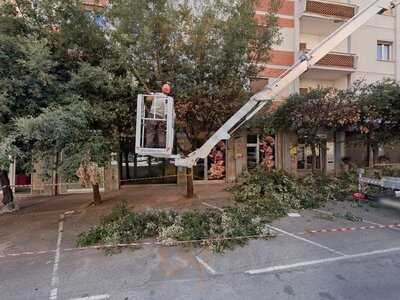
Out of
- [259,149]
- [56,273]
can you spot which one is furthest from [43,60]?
[259,149]

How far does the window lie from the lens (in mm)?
16734

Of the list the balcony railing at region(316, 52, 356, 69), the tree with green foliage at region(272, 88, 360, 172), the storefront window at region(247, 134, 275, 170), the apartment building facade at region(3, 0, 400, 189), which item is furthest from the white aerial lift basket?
the balcony railing at region(316, 52, 356, 69)

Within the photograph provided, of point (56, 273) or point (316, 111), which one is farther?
point (316, 111)

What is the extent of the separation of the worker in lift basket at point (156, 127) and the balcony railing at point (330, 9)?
13.4 metres

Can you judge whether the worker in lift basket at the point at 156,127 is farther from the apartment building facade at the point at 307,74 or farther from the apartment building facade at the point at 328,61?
the apartment building facade at the point at 328,61

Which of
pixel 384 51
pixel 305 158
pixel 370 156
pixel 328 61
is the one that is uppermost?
pixel 384 51

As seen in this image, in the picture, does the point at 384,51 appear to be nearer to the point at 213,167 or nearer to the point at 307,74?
the point at 307,74

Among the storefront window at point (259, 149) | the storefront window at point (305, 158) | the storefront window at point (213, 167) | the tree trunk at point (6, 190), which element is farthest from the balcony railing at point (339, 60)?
the tree trunk at point (6, 190)

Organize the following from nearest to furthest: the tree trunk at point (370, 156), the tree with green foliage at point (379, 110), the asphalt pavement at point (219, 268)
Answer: the asphalt pavement at point (219, 268) → the tree with green foliage at point (379, 110) → the tree trunk at point (370, 156)

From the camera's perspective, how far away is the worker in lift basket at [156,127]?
17.6 ft

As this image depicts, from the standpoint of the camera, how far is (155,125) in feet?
17.8

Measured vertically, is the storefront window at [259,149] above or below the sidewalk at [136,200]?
above

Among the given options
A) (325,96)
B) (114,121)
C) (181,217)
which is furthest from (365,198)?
(114,121)

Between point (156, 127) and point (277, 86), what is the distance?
320cm
